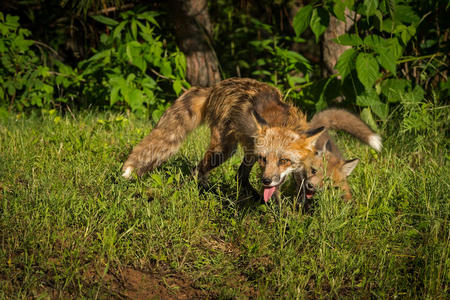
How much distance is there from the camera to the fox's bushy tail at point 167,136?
419 centimetres

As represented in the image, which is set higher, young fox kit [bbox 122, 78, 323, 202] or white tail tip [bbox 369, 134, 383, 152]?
young fox kit [bbox 122, 78, 323, 202]

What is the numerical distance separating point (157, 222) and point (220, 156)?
115 centimetres

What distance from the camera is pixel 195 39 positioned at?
684cm

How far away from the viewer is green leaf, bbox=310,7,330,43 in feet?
14.1

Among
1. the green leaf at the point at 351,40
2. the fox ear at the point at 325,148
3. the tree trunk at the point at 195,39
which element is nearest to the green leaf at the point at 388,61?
Answer: the green leaf at the point at 351,40

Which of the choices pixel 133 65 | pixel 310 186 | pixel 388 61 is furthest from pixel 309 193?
pixel 133 65

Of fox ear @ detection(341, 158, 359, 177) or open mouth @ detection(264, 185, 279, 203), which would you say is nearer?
open mouth @ detection(264, 185, 279, 203)

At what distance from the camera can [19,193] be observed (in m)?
3.48

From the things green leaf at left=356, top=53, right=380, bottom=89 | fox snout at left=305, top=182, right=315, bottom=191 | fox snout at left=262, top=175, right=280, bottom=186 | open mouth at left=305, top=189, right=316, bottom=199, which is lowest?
open mouth at left=305, top=189, right=316, bottom=199

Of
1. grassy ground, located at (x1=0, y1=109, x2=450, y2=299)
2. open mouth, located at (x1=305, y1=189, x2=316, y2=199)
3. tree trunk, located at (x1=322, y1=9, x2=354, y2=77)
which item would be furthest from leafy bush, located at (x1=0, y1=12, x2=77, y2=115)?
open mouth, located at (x1=305, y1=189, x2=316, y2=199)

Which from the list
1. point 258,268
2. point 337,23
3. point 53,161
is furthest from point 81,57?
point 258,268

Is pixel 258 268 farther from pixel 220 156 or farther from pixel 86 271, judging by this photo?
pixel 220 156

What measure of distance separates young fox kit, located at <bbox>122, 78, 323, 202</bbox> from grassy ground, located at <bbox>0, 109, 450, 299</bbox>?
299 millimetres

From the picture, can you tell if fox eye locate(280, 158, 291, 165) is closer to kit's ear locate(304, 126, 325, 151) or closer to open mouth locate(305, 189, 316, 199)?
kit's ear locate(304, 126, 325, 151)
